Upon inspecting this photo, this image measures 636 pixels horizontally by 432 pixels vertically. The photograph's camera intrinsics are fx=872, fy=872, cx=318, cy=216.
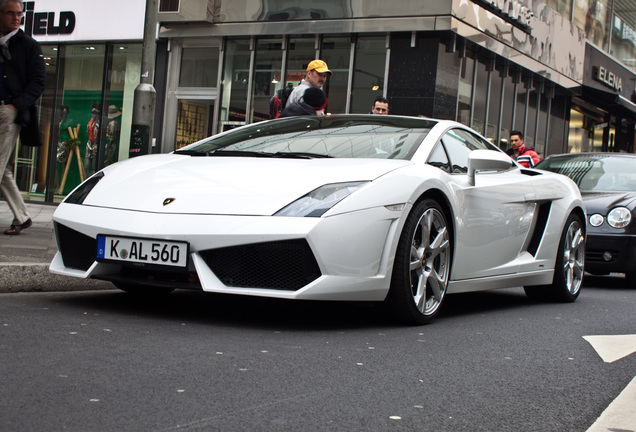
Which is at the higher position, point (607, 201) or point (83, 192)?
point (607, 201)

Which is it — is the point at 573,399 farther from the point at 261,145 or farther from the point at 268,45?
the point at 268,45

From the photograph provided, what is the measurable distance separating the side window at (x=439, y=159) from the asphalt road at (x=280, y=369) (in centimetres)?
91

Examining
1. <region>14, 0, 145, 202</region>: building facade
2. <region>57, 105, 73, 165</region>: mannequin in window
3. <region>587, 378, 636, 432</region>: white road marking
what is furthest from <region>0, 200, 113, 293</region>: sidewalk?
<region>57, 105, 73, 165</region>: mannequin in window

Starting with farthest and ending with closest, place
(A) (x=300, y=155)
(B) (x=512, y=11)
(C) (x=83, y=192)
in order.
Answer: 1. (B) (x=512, y=11)
2. (A) (x=300, y=155)
3. (C) (x=83, y=192)

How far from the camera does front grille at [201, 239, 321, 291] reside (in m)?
4.13

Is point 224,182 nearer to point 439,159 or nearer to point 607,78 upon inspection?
point 439,159

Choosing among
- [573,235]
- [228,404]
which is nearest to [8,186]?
[573,235]

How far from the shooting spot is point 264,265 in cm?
415

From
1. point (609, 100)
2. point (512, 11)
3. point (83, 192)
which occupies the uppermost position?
point (512, 11)

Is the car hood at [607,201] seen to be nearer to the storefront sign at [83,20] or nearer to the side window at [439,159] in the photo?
the side window at [439,159]

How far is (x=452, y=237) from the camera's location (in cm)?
507

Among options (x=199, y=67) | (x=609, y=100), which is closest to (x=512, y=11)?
(x=199, y=67)

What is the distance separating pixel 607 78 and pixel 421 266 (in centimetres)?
2096

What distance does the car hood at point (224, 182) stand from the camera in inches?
167
